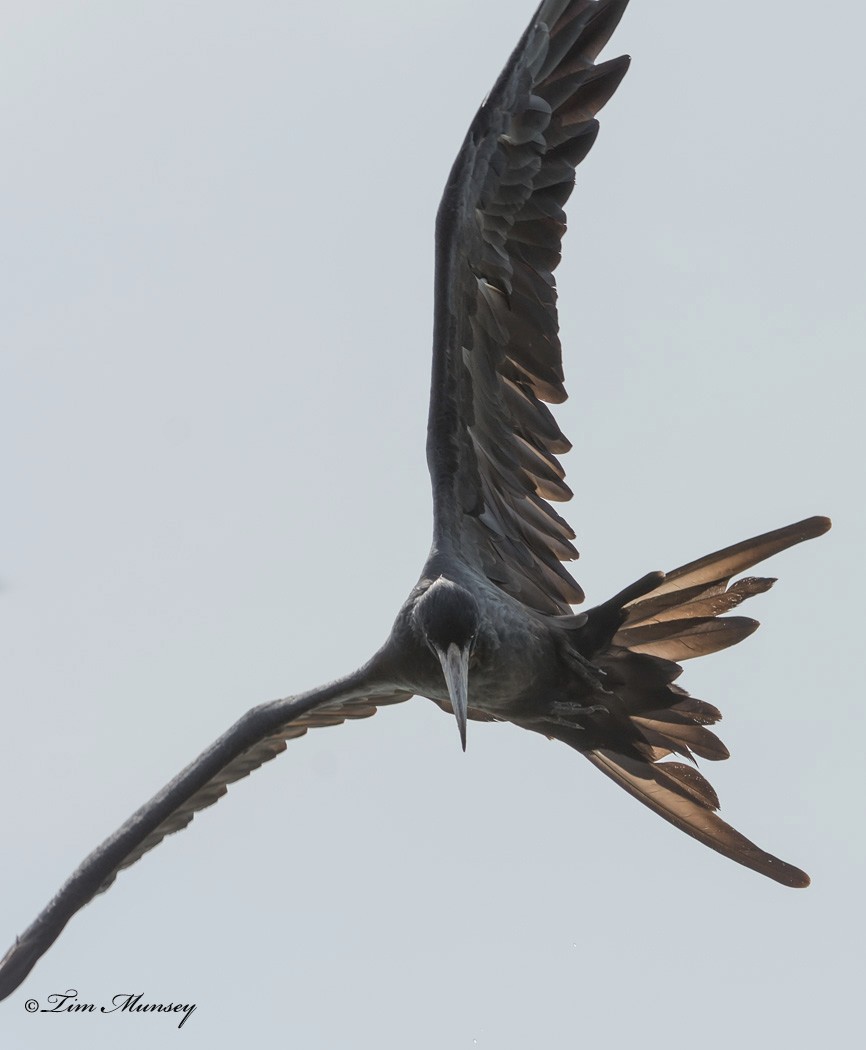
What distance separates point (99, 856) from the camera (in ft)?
28.1

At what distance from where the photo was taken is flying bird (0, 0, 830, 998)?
25.0 ft

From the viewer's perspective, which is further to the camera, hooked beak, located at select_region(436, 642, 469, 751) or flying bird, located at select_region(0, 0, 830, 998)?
flying bird, located at select_region(0, 0, 830, 998)

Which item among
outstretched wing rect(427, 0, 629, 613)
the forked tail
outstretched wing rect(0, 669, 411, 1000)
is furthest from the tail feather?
outstretched wing rect(0, 669, 411, 1000)

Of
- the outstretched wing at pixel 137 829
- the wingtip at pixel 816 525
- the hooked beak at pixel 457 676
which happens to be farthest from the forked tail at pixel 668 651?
the outstretched wing at pixel 137 829

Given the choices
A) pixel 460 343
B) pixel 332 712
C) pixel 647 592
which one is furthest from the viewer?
pixel 332 712

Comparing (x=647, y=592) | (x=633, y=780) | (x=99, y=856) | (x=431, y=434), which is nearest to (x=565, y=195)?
(x=431, y=434)

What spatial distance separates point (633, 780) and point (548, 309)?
7.10ft

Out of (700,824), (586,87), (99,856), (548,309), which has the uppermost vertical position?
(586,87)

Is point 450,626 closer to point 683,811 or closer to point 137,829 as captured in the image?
point 683,811

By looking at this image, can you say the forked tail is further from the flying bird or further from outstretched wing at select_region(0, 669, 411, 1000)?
outstretched wing at select_region(0, 669, 411, 1000)

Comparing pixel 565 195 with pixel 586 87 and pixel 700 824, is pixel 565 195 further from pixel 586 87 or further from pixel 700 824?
pixel 700 824

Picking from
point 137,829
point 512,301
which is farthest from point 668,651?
point 137,829

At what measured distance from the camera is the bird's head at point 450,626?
23.8 feet

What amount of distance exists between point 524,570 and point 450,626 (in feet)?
4.02
